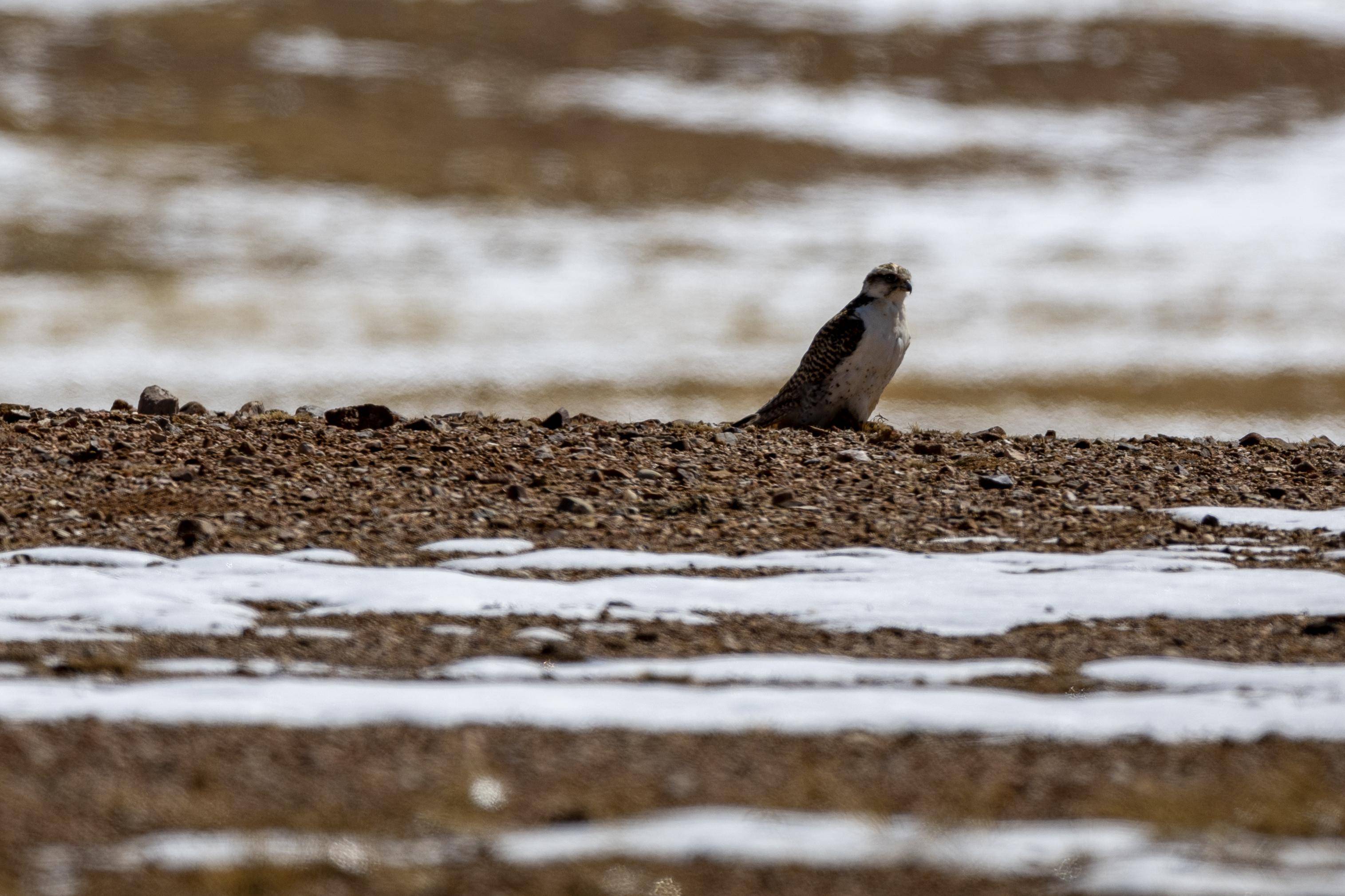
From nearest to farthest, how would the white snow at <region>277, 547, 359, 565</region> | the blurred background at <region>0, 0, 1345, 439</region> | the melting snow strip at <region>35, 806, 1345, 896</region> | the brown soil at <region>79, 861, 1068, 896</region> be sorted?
1. the brown soil at <region>79, 861, 1068, 896</region>
2. the melting snow strip at <region>35, 806, 1345, 896</region>
3. the white snow at <region>277, 547, 359, 565</region>
4. the blurred background at <region>0, 0, 1345, 439</region>

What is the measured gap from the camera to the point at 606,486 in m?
9.52

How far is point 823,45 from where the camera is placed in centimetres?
4772

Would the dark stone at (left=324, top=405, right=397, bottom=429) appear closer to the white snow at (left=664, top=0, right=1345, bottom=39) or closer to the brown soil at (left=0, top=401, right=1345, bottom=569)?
the brown soil at (left=0, top=401, right=1345, bottom=569)

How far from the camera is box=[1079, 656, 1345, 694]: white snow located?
6.34 meters

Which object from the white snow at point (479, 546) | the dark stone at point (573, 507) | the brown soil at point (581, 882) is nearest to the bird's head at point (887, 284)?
the dark stone at point (573, 507)

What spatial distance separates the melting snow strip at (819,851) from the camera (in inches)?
182

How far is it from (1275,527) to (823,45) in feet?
133

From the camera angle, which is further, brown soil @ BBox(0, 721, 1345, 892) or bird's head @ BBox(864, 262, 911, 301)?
bird's head @ BBox(864, 262, 911, 301)

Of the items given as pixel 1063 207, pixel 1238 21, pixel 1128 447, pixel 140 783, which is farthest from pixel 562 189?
pixel 140 783

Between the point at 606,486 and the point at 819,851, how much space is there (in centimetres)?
491

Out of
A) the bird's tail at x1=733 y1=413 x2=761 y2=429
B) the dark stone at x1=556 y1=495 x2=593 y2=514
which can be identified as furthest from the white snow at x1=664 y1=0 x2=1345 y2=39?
the dark stone at x1=556 y1=495 x2=593 y2=514

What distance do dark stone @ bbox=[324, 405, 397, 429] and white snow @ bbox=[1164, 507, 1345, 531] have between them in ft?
16.5

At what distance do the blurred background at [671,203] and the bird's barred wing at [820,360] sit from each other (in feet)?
32.2

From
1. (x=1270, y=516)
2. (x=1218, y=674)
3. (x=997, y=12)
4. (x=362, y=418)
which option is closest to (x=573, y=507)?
(x=362, y=418)
